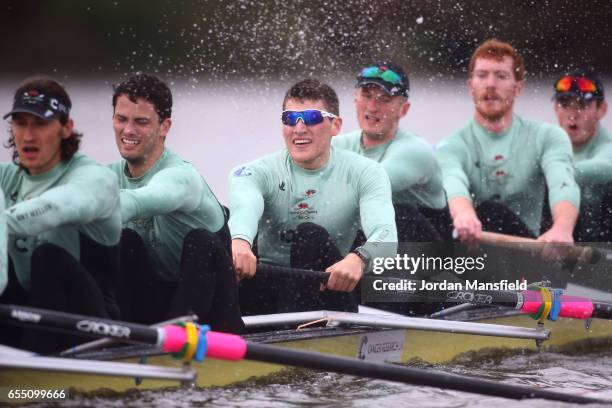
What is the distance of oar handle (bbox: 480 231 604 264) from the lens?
17.1ft

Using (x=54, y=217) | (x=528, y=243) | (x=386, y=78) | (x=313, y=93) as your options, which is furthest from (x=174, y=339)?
(x=528, y=243)

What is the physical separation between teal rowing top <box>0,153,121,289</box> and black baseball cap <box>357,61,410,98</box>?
194cm

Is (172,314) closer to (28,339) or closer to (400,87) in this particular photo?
(28,339)

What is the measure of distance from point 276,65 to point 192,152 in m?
1.17

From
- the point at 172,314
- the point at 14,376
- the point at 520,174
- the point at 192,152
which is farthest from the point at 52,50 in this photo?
the point at 520,174

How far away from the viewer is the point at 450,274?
478cm

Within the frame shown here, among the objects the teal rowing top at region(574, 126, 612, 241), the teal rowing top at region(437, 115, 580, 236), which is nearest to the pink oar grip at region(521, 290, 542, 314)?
the teal rowing top at region(437, 115, 580, 236)

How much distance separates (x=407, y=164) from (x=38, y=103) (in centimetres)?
207

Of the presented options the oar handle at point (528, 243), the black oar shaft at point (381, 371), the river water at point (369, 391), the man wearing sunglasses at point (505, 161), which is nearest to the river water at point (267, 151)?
the river water at point (369, 391)

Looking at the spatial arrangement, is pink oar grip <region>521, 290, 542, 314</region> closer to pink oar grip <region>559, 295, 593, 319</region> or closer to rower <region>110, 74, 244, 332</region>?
pink oar grip <region>559, 295, 593, 319</region>

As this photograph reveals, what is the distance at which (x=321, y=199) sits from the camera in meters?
4.36

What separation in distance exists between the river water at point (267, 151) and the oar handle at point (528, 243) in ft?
1.66

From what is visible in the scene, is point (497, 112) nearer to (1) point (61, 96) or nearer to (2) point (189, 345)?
(1) point (61, 96)

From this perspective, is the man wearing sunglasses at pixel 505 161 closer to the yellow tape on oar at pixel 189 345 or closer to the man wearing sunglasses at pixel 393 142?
the man wearing sunglasses at pixel 393 142
